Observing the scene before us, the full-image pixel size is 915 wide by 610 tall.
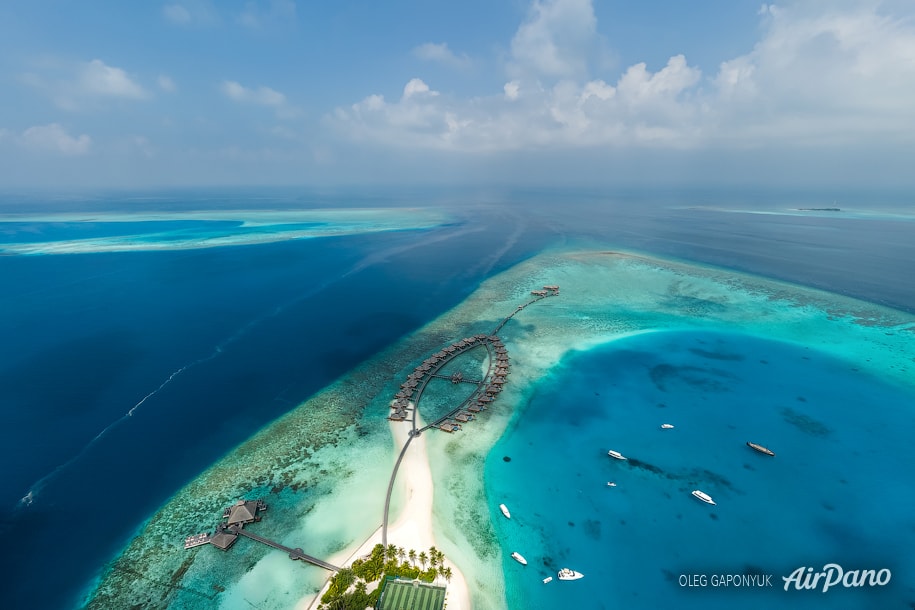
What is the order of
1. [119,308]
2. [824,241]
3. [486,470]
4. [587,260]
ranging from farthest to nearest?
[824,241]
[587,260]
[119,308]
[486,470]

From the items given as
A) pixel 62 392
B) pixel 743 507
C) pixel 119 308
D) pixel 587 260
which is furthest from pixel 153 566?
pixel 587 260

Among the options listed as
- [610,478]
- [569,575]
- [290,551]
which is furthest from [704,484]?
[290,551]

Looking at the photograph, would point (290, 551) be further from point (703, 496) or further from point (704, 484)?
point (704, 484)

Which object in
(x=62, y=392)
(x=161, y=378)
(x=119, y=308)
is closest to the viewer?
(x=62, y=392)

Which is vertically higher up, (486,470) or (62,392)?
(62,392)

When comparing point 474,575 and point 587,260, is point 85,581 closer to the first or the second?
point 474,575

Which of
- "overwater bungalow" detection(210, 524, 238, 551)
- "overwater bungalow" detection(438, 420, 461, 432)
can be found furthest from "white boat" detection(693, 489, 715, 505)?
"overwater bungalow" detection(210, 524, 238, 551)

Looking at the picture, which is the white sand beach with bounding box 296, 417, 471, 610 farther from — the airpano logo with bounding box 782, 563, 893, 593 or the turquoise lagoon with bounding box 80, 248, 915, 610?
the airpano logo with bounding box 782, 563, 893, 593

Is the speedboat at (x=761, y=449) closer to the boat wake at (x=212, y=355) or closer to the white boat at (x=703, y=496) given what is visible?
the white boat at (x=703, y=496)
